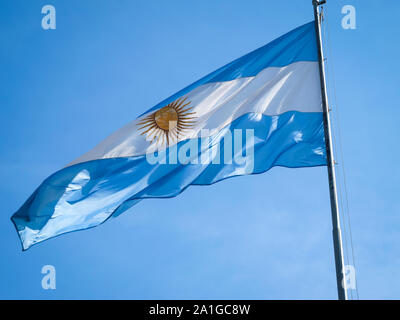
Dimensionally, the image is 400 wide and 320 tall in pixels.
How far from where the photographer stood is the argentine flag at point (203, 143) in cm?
1328

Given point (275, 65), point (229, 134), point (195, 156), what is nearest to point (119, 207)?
point (195, 156)

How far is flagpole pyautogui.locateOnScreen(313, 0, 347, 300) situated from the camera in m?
10.5

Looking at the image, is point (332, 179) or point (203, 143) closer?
point (332, 179)

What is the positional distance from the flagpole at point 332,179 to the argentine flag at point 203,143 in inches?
24.3

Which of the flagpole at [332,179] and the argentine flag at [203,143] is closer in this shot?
the flagpole at [332,179]

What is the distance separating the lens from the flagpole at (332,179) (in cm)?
1048

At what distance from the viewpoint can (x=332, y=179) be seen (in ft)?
37.9

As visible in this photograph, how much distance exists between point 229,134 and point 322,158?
2.25 metres

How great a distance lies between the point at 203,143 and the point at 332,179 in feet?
11.1

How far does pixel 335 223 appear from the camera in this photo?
1110cm

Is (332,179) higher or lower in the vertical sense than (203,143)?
lower

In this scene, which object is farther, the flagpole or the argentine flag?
the argentine flag

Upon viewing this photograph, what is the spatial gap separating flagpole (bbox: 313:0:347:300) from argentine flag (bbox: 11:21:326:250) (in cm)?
62
